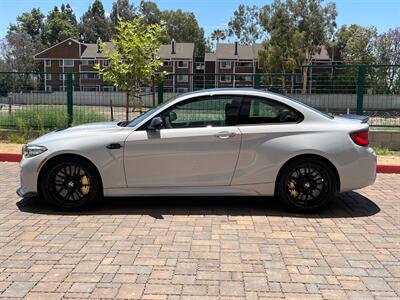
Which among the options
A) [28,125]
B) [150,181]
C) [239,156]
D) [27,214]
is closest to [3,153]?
[28,125]

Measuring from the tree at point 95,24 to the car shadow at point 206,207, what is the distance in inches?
4537

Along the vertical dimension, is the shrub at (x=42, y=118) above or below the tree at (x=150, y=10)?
below

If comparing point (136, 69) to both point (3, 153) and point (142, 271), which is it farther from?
point (142, 271)

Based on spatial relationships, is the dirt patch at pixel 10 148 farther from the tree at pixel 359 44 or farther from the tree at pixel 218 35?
the tree at pixel 218 35

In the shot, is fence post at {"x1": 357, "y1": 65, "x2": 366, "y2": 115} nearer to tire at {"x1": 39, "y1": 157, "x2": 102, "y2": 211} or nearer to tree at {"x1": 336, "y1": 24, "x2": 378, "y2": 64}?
tire at {"x1": 39, "y1": 157, "x2": 102, "y2": 211}

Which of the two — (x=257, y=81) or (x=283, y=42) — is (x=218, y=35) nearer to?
(x=283, y=42)

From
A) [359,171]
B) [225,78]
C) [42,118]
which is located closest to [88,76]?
[42,118]

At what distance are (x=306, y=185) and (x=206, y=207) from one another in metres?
1.42

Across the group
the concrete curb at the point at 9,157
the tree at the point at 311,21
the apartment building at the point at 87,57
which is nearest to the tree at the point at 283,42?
the tree at the point at 311,21

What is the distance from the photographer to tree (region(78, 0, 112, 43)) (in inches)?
4678

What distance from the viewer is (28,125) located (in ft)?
43.2

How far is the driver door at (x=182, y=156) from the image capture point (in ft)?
20.5

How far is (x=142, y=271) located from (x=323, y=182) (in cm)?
296

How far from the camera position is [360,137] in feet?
20.7
